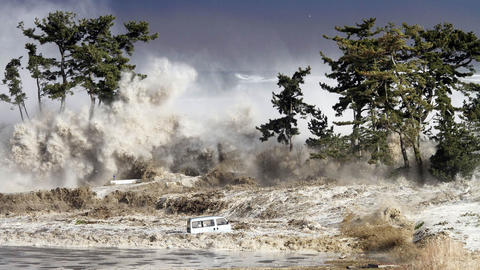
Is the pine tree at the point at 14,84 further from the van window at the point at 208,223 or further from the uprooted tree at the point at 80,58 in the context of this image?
the van window at the point at 208,223

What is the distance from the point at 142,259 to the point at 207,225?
24.2ft

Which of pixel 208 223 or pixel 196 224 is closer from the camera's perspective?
pixel 196 224

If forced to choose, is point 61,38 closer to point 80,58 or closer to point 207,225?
point 80,58

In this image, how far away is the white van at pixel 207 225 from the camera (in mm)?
29609

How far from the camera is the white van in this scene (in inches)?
1166

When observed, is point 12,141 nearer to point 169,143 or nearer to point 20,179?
point 20,179

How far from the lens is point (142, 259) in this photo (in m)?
22.8

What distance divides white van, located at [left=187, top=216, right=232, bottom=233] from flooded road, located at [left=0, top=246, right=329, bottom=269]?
3655mm

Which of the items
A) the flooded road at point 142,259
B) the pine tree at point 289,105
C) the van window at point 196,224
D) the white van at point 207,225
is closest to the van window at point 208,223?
the white van at point 207,225

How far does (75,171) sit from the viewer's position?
57.1 m

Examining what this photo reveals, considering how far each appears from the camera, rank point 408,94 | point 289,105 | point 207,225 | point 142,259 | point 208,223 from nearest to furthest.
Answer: point 142,259
point 207,225
point 208,223
point 408,94
point 289,105

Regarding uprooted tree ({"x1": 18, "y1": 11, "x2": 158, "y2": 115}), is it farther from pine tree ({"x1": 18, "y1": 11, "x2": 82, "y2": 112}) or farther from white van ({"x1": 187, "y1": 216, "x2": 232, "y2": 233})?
white van ({"x1": 187, "y1": 216, "x2": 232, "y2": 233})

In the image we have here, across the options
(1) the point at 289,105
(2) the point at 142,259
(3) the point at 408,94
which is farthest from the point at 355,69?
(2) the point at 142,259

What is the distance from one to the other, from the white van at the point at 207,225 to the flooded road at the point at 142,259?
3.65 m
